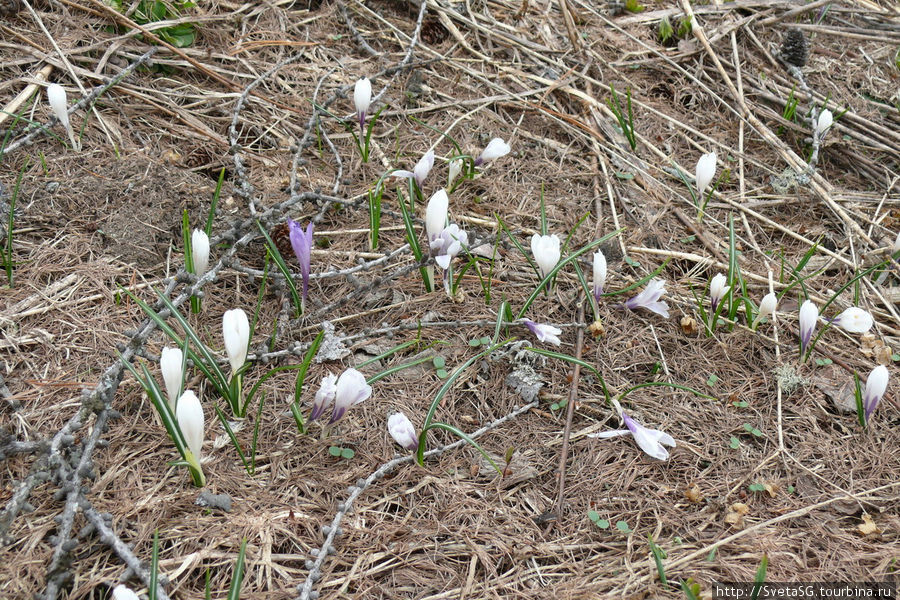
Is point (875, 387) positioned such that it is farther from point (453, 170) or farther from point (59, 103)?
point (59, 103)

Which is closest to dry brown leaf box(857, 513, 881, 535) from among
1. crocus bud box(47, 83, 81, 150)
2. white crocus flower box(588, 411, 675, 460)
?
white crocus flower box(588, 411, 675, 460)

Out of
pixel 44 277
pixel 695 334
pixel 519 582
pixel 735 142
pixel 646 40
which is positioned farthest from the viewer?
pixel 646 40

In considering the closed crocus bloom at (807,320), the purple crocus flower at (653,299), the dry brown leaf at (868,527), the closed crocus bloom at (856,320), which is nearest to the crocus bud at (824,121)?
the closed crocus bloom at (856,320)

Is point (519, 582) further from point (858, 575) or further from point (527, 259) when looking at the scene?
point (527, 259)

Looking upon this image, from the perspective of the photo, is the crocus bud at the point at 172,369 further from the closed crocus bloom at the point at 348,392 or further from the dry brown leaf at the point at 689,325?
the dry brown leaf at the point at 689,325

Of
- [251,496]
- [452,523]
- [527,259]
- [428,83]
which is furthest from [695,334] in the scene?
[428,83]

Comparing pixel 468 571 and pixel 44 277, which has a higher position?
pixel 44 277

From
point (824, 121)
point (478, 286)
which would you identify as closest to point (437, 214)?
point (478, 286)
